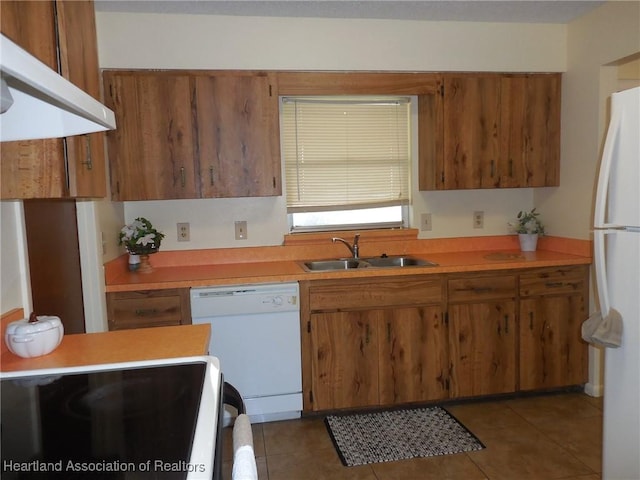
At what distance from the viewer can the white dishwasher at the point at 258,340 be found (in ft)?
8.71

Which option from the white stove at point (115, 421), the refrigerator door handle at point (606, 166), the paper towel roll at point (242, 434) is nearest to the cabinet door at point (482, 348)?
the refrigerator door handle at point (606, 166)

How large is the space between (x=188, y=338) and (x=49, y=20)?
0.99 m

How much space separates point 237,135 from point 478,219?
1.91m

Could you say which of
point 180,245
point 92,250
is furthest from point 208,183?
point 92,250

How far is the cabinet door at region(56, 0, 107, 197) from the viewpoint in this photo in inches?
48.3

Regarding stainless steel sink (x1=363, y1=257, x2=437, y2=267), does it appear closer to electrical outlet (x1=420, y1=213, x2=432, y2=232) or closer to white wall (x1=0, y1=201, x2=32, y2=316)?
electrical outlet (x1=420, y1=213, x2=432, y2=232)

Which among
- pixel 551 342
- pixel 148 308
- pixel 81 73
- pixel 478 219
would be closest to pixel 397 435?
pixel 551 342

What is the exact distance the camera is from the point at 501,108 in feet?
10.3

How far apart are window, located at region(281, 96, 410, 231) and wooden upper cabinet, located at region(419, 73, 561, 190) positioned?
10.3 inches

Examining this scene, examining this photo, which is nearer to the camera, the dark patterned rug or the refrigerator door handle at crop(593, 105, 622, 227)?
the refrigerator door handle at crop(593, 105, 622, 227)

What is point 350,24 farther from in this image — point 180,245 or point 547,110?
point 180,245

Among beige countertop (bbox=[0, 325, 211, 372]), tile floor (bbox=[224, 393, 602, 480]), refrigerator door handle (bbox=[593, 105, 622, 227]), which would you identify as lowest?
tile floor (bbox=[224, 393, 602, 480])

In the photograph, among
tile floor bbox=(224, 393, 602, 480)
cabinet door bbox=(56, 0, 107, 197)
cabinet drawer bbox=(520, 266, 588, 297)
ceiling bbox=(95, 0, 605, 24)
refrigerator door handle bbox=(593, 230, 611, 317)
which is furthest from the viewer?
cabinet drawer bbox=(520, 266, 588, 297)

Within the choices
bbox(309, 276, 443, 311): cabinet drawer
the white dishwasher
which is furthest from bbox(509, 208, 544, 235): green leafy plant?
the white dishwasher
